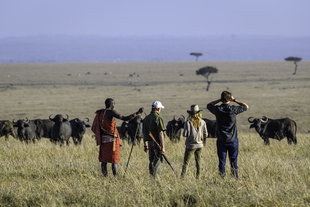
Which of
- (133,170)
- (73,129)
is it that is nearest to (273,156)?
(133,170)

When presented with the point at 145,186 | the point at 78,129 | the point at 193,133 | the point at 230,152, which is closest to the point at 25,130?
the point at 78,129

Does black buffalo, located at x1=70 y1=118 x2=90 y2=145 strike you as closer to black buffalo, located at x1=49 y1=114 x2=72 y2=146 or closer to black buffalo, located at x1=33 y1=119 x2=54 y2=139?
black buffalo, located at x1=49 y1=114 x2=72 y2=146

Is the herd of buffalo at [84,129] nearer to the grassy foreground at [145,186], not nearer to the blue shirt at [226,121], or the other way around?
the grassy foreground at [145,186]

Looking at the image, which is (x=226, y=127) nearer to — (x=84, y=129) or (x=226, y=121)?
(x=226, y=121)

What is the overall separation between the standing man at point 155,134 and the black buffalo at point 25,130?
10294 millimetres

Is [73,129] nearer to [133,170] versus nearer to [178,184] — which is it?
[133,170]

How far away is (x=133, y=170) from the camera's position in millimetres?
10664

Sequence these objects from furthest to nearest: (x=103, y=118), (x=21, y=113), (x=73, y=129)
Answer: (x=21, y=113) → (x=73, y=129) → (x=103, y=118)

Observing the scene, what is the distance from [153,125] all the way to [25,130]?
35.0 ft

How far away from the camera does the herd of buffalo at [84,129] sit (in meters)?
17.6

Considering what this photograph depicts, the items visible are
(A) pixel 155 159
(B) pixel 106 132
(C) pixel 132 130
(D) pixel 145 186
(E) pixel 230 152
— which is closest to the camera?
(D) pixel 145 186

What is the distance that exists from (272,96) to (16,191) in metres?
45.8

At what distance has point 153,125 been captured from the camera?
32.1 ft

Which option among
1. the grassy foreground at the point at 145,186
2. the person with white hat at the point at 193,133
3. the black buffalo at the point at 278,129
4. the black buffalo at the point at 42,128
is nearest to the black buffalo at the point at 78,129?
the black buffalo at the point at 42,128
